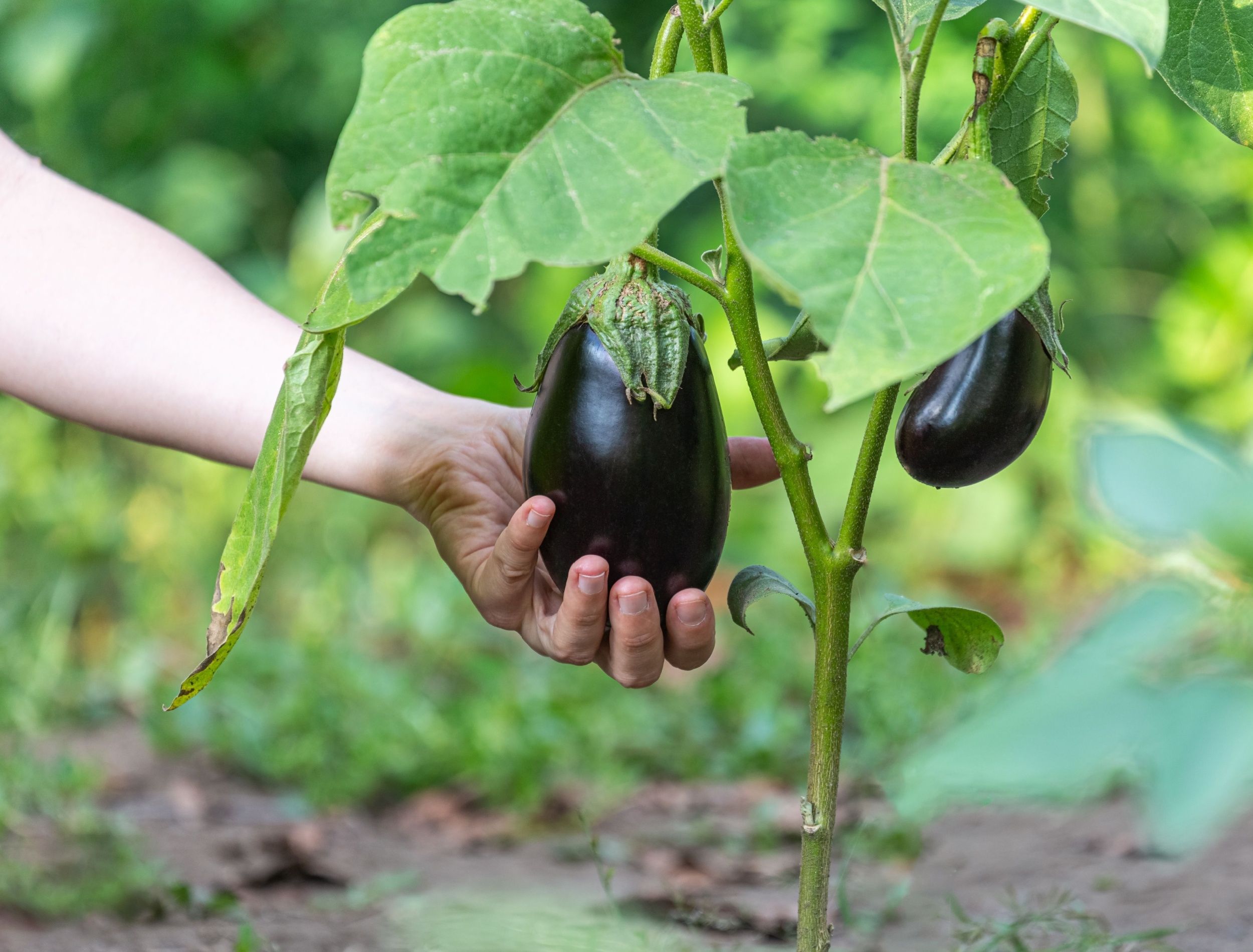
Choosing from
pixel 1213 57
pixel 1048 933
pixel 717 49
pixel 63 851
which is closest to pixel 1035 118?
pixel 1213 57

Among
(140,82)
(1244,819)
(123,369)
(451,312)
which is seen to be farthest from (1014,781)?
(140,82)

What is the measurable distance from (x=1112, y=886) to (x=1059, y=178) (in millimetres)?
2865

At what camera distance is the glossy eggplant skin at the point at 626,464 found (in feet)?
2.47

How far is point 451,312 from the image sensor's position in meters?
3.69

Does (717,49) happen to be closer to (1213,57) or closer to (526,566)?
(1213,57)

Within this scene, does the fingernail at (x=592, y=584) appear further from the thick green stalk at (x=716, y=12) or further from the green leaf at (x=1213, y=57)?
the green leaf at (x=1213, y=57)

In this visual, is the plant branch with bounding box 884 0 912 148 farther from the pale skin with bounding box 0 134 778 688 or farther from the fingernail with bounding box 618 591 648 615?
the pale skin with bounding box 0 134 778 688

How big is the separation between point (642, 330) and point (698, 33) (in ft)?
0.56

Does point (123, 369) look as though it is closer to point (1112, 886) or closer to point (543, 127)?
point (543, 127)

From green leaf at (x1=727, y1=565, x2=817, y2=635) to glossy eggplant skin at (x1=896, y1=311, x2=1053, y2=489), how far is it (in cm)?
11

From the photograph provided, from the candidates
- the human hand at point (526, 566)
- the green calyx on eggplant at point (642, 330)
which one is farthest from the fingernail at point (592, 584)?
the green calyx on eggplant at point (642, 330)

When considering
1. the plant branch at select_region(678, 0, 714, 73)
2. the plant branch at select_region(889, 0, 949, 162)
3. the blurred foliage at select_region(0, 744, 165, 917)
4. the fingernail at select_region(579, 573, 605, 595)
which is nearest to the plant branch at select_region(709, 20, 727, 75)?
the plant branch at select_region(678, 0, 714, 73)

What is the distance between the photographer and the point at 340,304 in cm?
69

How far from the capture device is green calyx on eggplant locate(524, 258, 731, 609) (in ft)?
2.46
